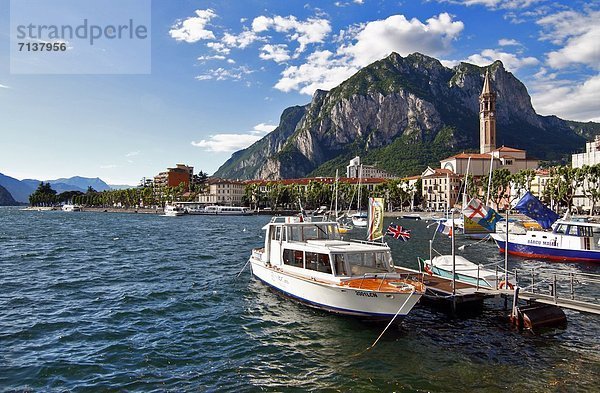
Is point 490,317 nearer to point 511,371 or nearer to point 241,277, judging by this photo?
point 511,371

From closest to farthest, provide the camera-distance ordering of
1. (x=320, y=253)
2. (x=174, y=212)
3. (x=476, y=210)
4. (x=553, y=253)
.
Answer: (x=320, y=253) → (x=476, y=210) → (x=553, y=253) → (x=174, y=212)

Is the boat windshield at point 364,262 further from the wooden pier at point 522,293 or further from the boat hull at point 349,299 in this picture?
the wooden pier at point 522,293

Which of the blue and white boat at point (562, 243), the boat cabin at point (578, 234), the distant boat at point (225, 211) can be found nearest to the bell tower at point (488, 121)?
the distant boat at point (225, 211)

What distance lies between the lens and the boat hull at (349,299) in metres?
18.9

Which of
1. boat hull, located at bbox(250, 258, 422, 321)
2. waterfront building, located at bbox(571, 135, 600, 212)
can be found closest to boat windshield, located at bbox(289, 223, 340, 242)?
boat hull, located at bbox(250, 258, 422, 321)

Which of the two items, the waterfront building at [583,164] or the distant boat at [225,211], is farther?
the distant boat at [225,211]

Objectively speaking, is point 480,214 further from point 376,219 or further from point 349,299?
point 349,299

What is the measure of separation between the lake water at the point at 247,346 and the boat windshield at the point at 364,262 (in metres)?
2.64

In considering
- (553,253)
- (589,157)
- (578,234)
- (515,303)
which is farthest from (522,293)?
(589,157)

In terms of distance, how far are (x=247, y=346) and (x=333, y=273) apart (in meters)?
5.82

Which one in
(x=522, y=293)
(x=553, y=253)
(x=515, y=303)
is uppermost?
(x=522, y=293)

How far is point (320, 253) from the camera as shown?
2244cm

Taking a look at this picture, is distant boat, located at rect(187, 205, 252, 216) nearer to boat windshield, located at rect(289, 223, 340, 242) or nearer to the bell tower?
the bell tower

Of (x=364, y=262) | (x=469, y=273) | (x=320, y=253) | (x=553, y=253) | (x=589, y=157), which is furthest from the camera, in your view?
(x=589, y=157)
